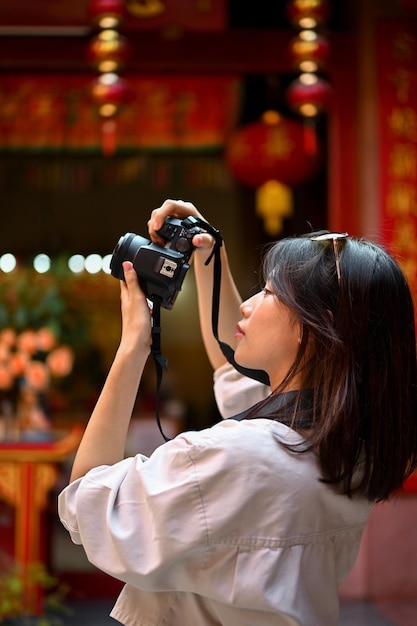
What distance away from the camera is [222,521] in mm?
1233

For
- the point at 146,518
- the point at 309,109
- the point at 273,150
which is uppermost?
the point at 309,109

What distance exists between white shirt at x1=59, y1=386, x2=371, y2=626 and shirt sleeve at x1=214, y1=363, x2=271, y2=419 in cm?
40

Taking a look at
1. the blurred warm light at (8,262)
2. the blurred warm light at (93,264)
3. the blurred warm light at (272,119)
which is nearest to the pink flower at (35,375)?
the blurred warm light at (272,119)

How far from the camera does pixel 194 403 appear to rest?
941cm

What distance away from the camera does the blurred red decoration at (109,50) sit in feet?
13.3

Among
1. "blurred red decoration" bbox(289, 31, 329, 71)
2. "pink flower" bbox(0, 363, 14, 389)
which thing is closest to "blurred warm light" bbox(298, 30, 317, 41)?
"blurred red decoration" bbox(289, 31, 329, 71)

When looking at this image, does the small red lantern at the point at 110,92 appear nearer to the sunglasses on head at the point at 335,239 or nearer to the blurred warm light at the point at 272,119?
the blurred warm light at the point at 272,119

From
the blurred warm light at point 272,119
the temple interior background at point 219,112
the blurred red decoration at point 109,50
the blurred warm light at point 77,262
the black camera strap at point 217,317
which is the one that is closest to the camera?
the black camera strap at point 217,317

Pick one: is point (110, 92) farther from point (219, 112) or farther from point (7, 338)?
point (219, 112)

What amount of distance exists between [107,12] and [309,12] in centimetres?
90

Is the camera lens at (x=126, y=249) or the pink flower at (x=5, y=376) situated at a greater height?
the camera lens at (x=126, y=249)

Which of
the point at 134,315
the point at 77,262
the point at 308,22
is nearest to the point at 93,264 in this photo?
the point at 77,262

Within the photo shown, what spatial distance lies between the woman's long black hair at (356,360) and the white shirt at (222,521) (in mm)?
62

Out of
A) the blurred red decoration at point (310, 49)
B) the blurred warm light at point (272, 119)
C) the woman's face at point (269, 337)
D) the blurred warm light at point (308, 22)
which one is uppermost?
the blurred warm light at point (308, 22)
